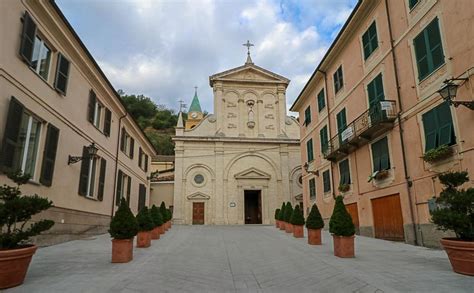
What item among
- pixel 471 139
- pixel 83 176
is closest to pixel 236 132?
pixel 83 176

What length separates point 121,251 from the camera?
24.7ft

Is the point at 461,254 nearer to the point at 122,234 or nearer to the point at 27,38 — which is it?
the point at 122,234

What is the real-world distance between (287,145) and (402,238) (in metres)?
21.9

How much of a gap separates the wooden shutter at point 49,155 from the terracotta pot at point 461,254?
11.0 metres

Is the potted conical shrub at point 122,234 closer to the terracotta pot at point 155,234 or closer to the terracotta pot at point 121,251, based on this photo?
the terracotta pot at point 121,251

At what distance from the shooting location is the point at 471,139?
8656mm

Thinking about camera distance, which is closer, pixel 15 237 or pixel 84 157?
pixel 15 237

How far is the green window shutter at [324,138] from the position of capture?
62.6 feet

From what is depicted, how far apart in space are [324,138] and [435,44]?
9782 mm

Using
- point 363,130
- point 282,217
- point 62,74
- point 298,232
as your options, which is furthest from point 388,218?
point 62,74

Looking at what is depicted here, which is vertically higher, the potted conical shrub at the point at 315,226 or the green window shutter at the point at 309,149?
the green window shutter at the point at 309,149

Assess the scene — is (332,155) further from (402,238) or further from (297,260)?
(297,260)

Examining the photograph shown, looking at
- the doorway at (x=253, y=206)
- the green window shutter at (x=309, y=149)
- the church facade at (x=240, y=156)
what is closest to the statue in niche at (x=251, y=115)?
the church facade at (x=240, y=156)

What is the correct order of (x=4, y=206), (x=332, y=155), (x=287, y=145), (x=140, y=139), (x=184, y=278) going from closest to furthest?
(x=4, y=206) < (x=184, y=278) < (x=332, y=155) < (x=140, y=139) < (x=287, y=145)
